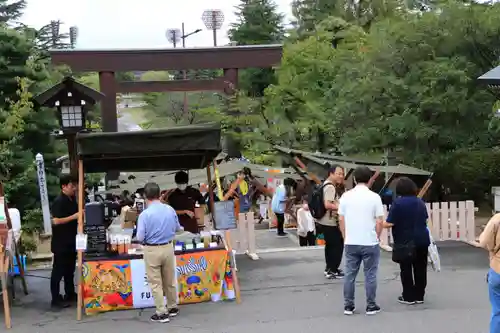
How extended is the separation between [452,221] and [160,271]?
24.7ft

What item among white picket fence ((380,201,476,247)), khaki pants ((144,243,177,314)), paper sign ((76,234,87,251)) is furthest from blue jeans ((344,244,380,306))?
white picket fence ((380,201,476,247))

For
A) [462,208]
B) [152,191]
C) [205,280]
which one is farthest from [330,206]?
[462,208]

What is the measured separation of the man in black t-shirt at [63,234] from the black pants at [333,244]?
3581 mm

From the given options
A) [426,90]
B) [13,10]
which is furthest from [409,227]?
[13,10]

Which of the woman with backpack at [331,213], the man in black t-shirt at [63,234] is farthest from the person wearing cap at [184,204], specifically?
the woman with backpack at [331,213]

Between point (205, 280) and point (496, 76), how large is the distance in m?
4.87

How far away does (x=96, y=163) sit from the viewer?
9.45 meters

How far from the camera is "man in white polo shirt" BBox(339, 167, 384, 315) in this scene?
693cm

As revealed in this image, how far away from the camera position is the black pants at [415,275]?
7418 mm

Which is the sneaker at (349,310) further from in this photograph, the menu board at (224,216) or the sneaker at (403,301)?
the menu board at (224,216)

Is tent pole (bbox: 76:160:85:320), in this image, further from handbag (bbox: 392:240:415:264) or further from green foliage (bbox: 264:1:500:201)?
green foliage (bbox: 264:1:500:201)

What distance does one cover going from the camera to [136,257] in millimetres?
7883

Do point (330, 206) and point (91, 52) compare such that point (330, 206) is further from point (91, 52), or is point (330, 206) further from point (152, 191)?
point (91, 52)

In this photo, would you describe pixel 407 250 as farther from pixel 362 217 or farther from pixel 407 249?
pixel 362 217
